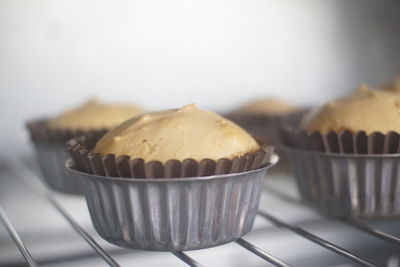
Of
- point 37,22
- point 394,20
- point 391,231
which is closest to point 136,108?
point 37,22

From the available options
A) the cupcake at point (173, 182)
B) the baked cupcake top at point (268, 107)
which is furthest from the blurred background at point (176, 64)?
the cupcake at point (173, 182)

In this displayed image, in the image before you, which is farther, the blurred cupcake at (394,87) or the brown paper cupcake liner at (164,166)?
the blurred cupcake at (394,87)

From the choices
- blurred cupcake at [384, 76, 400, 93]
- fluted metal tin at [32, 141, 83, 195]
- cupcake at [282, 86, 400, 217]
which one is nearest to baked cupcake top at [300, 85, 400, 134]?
cupcake at [282, 86, 400, 217]

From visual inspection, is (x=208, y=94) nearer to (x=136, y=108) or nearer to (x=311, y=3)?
(x=136, y=108)

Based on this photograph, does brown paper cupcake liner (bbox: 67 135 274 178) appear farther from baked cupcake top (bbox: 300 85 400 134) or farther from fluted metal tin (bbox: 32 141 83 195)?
fluted metal tin (bbox: 32 141 83 195)

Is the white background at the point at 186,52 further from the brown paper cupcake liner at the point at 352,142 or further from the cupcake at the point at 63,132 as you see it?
the brown paper cupcake liner at the point at 352,142
